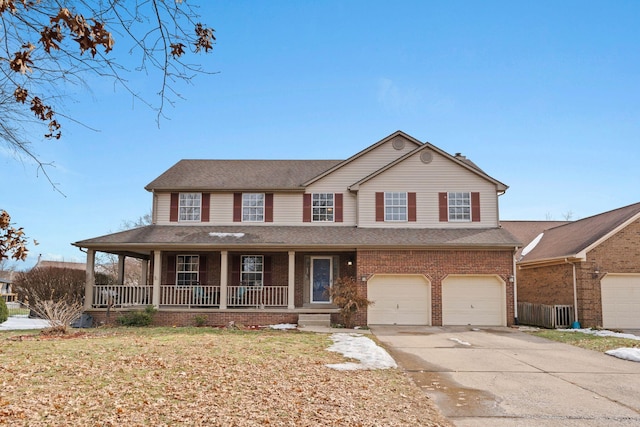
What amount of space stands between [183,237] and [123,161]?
18.3 feet

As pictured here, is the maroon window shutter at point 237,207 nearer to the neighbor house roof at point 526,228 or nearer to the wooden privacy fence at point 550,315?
the wooden privacy fence at point 550,315

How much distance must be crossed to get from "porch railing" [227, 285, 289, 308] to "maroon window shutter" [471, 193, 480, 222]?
810 cm

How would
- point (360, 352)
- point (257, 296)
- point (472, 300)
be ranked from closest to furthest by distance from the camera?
point (360, 352)
point (472, 300)
point (257, 296)

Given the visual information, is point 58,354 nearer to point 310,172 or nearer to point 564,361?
point 564,361

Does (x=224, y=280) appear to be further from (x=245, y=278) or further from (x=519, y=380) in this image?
(x=519, y=380)

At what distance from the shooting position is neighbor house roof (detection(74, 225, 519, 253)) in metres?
17.7

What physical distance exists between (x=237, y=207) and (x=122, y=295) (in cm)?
570

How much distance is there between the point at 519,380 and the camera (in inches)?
347

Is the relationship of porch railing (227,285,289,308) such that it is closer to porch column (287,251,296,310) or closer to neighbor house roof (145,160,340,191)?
porch column (287,251,296,310)

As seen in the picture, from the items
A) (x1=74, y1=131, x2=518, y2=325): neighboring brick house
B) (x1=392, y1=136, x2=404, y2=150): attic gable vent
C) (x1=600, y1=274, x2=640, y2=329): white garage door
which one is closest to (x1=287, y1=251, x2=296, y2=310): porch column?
(x1=74, y1=131, x2=518, y2=325): neighboring brick house

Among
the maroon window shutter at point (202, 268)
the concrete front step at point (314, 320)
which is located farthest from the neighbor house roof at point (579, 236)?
the maroon window shutter at point (202, 268)

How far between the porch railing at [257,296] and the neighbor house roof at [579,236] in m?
10.9

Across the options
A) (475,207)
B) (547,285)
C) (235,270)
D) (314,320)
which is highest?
(475,207)

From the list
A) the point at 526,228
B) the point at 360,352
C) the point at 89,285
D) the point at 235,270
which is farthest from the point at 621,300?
the point at 89,285
